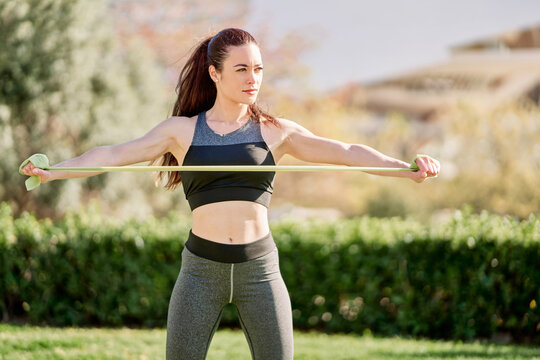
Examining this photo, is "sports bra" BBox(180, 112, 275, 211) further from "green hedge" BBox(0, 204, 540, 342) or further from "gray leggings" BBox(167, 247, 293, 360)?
"green hedge" BBox(0, 204, 540, 342)

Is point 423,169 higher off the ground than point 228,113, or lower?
lower

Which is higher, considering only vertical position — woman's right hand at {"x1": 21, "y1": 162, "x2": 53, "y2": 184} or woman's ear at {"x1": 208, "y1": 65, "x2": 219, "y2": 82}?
woman's ear at {"x1": 208, "y1": 65, "x2": 219, "y2": 82}

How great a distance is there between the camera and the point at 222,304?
293cm

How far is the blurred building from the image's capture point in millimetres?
41312

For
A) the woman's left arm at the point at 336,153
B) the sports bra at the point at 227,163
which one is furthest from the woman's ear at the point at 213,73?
the woman's left arm at the point at 336,153

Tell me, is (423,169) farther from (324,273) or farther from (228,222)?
(324,273)

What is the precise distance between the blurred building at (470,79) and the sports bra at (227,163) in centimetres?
3547

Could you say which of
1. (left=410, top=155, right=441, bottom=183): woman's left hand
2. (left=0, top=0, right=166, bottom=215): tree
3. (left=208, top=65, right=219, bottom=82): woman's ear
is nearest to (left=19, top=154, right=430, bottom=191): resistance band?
(left=410, top=155, right=441, bottom=183): woman's left hand

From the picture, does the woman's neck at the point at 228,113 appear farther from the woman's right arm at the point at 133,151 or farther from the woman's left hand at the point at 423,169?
the woman's left hand at the point at 423,169

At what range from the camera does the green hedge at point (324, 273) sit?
677 cm

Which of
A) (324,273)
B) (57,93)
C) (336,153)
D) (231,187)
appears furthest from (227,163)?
(57,93)

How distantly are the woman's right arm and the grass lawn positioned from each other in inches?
111

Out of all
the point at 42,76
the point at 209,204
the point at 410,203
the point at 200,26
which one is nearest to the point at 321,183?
the point at 410,203

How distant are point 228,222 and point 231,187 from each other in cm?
16
